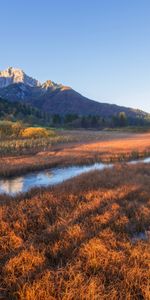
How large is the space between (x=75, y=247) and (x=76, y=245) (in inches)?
2.8

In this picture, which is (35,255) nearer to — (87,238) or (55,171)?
(87,238)

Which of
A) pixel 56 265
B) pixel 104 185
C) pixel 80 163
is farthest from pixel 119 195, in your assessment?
pixel 80 163

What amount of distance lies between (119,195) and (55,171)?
1133 cm

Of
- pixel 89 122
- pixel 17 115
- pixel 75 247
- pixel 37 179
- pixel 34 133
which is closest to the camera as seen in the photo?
pixel 75 247

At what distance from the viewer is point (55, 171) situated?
22703 mm

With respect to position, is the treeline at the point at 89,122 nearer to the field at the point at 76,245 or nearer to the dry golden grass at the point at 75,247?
the field at the point at 76,245

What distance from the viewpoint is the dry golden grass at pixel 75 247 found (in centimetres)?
536

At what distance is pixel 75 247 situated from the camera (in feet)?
23.1

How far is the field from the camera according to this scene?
212 inches

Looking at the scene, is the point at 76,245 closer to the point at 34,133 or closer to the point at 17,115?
the point at 34,133

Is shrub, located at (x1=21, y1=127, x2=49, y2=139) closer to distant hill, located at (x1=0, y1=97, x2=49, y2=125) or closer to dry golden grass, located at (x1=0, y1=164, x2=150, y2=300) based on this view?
distant hill, located at (x1=0, y1=97, x2=49, y2=125)

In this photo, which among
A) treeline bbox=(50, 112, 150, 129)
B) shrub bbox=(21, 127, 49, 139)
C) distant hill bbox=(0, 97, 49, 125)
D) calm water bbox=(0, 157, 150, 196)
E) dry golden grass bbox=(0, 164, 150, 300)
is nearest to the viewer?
dry golden grass bbox=(0, 164, 150, 300)

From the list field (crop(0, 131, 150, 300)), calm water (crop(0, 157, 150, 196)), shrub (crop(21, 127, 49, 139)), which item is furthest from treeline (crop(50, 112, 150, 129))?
field (crop(0, 131, 150, 300))

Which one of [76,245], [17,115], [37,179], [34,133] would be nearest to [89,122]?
[17,115]
